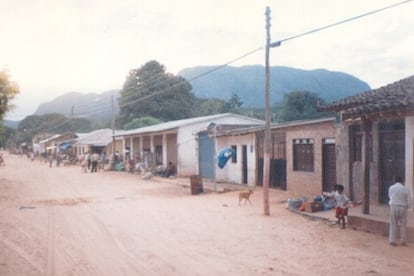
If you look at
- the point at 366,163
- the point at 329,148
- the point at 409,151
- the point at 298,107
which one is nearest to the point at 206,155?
the point at 329,148

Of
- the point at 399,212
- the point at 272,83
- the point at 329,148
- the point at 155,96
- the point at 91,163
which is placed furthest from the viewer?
the point at 272,83

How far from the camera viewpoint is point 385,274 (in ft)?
25.1

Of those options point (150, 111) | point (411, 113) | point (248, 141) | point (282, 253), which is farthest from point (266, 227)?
point (150, 111)

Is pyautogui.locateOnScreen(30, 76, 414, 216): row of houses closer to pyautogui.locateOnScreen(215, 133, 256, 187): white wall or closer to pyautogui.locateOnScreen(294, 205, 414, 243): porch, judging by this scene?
pyautogui.locateOnScreen(215, 133, 256, 187): white wall

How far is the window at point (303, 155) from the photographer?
1859cm

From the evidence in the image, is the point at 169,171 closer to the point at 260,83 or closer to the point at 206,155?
the point at 206,155

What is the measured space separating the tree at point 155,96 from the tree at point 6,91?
34.4 metres

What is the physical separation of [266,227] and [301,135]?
24.9 feet

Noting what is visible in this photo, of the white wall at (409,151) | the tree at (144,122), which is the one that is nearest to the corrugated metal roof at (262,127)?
the white wall at (409,151)

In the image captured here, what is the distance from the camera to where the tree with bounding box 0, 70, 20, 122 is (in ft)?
91.8

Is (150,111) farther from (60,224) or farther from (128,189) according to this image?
(60,224)

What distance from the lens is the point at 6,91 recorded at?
28078mm

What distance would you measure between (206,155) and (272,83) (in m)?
148

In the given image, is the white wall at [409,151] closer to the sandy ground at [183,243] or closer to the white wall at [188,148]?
the sandy ground at [183,243]
